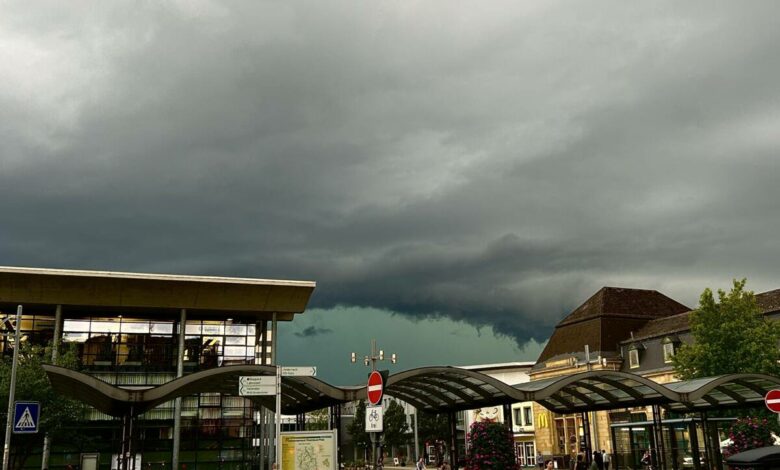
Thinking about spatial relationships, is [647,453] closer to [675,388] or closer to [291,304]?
[675,388]

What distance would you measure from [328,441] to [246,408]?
3594 centimetres

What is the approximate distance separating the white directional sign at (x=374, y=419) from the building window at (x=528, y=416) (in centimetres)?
6414

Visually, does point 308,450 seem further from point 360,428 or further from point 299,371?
point 360,428

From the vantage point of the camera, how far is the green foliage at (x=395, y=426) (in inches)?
3770

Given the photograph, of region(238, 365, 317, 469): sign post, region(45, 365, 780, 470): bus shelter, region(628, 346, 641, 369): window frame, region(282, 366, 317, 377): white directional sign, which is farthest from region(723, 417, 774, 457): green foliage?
region(628, 346, 641, 369): window frame

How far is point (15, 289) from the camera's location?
50.6m

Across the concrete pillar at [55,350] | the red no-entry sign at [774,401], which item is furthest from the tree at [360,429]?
the red no-entry sign at [774,401]

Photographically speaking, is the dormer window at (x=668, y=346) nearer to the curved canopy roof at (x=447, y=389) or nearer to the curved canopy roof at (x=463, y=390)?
the curved canopy roof at (x=463, y=390)

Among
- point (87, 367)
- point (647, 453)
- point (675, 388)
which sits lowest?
point (647, 453)

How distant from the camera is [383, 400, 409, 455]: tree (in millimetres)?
95750

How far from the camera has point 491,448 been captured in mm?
24547

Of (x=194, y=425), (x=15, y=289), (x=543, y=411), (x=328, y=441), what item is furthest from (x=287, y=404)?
(x=543, y=411)

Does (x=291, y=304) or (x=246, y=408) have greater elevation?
(x=291, y=304)

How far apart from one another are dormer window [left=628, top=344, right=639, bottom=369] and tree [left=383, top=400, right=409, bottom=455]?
39949 millimetres
